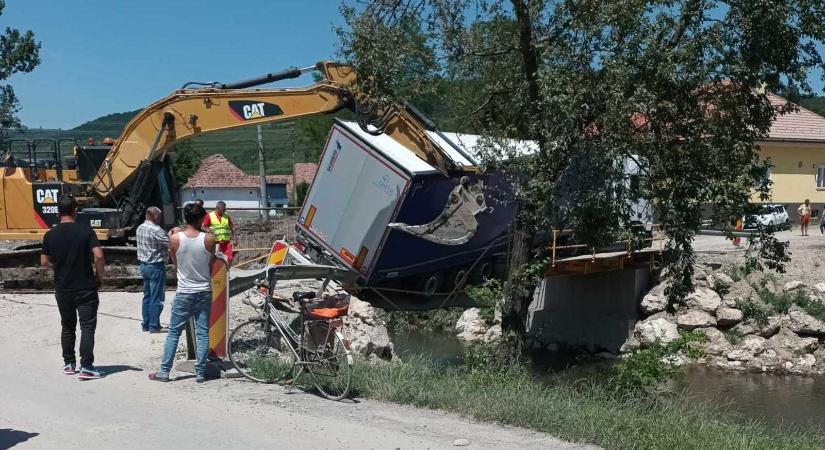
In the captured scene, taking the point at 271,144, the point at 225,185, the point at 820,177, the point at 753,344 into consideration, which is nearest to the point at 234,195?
the point at 225,185

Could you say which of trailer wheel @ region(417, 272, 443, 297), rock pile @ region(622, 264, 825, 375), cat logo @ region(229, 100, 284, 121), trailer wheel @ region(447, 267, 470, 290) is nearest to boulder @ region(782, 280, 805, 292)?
rock pile @ region(622, 264, 825, 375)

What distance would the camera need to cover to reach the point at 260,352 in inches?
363

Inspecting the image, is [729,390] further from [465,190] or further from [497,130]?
[497,130]

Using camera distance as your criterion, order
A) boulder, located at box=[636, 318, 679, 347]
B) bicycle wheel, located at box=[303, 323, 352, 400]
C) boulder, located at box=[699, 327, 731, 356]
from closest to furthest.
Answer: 1. bicycle wheel, located at box=[303, 323, 352, 400]
2. boulder, located at box=[699, 327, 731, 356]
3. boulder, located at box=[636, 318, 679, 347]

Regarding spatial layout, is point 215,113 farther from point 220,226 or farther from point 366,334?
point 366,334

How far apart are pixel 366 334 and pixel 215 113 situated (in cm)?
502

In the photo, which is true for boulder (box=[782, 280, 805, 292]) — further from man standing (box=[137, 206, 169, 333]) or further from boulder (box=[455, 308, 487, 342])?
man standing (box=[137, 206, 169, 333])

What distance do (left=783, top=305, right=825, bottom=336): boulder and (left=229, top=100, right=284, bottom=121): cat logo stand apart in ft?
52.7

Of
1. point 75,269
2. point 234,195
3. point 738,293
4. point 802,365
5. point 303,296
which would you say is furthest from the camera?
point 234,195

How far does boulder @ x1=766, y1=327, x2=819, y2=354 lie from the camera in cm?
2239

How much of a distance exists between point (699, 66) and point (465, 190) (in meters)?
5.05

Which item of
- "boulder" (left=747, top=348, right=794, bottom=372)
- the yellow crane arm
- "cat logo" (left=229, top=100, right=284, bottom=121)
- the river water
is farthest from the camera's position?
"boulder" (left=747, top=348, right=794, bottom=372)

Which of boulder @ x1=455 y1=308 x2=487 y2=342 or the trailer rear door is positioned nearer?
the trailer rear door

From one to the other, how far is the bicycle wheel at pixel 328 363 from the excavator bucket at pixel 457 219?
6.85 metres
